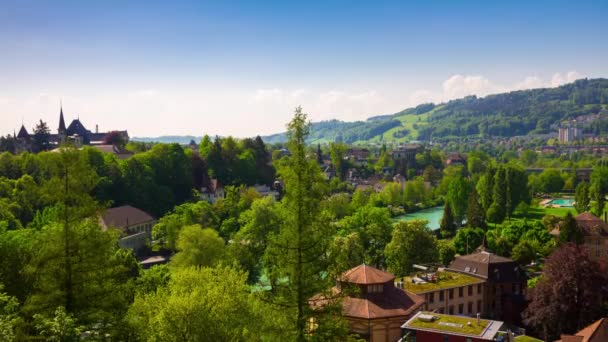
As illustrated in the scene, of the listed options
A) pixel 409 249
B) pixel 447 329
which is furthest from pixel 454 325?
pixel 409 249

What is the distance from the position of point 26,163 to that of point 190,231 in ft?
104

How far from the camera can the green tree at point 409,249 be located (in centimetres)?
4225

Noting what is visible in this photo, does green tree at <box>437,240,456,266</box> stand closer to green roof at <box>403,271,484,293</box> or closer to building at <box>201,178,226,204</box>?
green roof at <box>403,271,484,293</box>

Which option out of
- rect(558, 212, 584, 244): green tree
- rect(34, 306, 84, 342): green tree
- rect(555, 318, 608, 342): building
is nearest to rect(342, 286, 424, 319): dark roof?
rect(555, 318, 608, 342): building

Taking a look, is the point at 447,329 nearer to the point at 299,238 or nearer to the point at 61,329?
the point at 299,238

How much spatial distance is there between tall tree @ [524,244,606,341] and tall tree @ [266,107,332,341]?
18879 mm

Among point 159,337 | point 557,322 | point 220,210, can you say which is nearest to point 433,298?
point 557,322

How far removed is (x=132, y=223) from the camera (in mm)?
54938

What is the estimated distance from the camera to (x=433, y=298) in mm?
33844

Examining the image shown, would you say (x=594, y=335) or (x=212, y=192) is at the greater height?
(x=212, y=192)

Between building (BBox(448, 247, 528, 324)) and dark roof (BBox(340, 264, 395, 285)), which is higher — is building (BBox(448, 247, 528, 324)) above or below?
below

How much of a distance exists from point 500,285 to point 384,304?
12452 mm

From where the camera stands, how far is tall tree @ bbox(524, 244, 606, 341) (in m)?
29.8

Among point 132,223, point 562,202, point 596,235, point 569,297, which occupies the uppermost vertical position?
point 132,223
